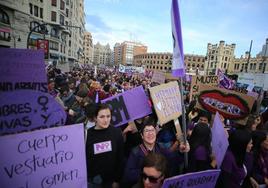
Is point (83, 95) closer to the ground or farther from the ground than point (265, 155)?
farther from the ground

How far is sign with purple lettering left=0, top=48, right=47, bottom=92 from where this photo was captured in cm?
194

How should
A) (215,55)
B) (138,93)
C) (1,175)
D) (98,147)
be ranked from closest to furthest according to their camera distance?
(1,175) < (98,147) < (138,93) < (215,55)

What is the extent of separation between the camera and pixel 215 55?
98.8 m

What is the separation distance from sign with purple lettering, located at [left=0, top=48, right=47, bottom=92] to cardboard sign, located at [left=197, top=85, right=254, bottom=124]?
11.6 feet

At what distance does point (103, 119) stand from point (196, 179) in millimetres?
1311

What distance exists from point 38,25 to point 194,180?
16312 mm

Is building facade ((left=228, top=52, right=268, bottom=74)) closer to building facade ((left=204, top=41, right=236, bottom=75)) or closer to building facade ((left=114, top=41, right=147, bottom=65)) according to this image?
building facade ((left=204, top=41, right=236, bottom=75))

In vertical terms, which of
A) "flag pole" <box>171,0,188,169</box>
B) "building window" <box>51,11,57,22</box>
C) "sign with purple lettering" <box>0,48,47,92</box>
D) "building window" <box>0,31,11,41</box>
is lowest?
"sign with purple lettering" <box>0,48,47,92</box>

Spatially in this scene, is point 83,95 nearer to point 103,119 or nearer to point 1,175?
point 103,119

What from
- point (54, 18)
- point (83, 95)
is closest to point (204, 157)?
point (83, 95)

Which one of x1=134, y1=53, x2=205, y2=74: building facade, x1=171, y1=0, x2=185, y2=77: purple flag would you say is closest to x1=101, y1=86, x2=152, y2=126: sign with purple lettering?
x1=171, y1=0, x2=185, y2=77: purple flag

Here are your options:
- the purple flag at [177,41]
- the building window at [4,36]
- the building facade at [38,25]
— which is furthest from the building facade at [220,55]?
the purple flag at [177,41]

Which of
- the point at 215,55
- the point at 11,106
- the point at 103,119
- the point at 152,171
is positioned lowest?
the point at 152,171

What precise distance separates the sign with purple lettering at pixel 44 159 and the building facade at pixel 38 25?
14.8m
